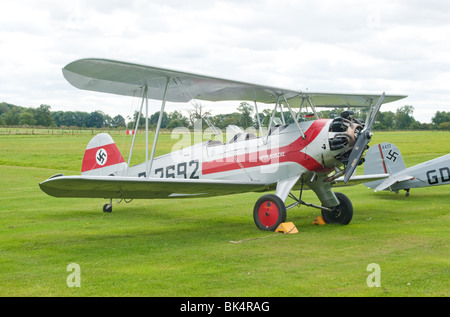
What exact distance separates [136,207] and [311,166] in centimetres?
581

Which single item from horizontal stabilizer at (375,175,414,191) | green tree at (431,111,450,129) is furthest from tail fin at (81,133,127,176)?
green tree at (431,111,450,129)

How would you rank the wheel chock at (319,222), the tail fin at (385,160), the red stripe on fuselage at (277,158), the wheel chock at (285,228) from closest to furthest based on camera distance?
1. the wheel chock at (285,228)
2. the red stripe on fuselage at (277,158)
3. the wheel chock at (319,222)
4. the tail fin at (385,160)

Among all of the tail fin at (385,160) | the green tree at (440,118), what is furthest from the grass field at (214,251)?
the green tree at (440,118)

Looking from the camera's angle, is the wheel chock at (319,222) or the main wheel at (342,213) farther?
the wheel chock at (319,222)

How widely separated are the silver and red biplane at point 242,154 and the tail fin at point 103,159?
49 mm

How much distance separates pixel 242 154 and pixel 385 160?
6.96 meters

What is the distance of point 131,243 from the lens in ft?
26.7

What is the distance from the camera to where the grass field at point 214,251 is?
213 inches

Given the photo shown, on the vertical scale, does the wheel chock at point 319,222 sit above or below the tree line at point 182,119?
below

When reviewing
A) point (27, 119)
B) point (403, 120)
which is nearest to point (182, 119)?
point (403, 120)

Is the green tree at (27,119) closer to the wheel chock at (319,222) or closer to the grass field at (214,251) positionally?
the grass field at (214,251)
